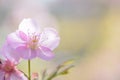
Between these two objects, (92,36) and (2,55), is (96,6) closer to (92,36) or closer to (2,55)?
(92,36)

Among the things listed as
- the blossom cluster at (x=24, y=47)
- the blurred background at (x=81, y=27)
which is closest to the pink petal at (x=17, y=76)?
the blossom cluster at (x=24, y=47)

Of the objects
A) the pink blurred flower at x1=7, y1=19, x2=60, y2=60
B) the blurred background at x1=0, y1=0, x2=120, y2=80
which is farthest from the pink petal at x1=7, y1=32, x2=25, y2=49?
the blurred background at x1=0, y1=0, x2=120, y2=80

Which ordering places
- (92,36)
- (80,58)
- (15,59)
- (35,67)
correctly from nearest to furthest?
(15,59)
(35,67)
(80,58)
(92,36)

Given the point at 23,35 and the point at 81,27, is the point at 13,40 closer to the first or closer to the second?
the point at 23,35

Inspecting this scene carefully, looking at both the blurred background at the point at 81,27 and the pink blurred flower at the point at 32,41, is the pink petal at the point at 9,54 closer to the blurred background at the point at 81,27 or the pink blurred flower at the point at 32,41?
the pink blurred flower at the point at 32,41

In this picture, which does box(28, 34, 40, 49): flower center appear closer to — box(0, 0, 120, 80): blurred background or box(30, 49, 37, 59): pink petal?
box(30, 49, 37, 59): pink petal

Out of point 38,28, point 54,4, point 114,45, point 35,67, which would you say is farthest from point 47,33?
point 54,4
